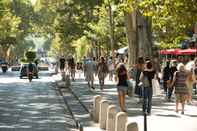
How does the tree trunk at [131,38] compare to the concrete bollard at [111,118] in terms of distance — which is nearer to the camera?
the concrete bollard at [111,118]

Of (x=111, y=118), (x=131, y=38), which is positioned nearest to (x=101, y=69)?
(x=131, y=38)

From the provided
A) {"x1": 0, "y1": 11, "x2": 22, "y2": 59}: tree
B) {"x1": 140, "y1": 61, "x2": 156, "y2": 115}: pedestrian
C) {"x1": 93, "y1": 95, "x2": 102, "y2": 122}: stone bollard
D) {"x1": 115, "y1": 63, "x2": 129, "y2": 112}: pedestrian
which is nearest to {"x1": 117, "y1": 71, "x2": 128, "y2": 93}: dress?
{"x1": 115, "y1": 63, "x2": 129, "y2": 112}: pedestrian

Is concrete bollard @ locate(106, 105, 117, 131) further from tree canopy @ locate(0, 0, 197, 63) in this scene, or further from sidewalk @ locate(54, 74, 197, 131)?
tree canopy @ locate(0, 0, 197, 63)

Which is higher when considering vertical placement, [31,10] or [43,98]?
[31,10]

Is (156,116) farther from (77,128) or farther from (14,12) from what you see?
(14,12)

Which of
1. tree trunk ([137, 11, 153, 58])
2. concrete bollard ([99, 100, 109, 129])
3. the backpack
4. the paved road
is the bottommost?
the paved road

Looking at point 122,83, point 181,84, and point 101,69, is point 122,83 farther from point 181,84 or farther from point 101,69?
point 101,69

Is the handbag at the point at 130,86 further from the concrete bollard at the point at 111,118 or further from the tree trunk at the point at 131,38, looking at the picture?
the tree trunk at the point at 131,38

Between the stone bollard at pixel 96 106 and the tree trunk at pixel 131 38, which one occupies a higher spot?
the tree trunk at pixel 131 38

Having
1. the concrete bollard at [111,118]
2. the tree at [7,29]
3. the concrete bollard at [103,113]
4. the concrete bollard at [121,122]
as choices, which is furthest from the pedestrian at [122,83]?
the tree at [7,29]

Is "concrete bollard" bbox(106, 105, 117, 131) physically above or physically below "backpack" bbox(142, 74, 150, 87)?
below

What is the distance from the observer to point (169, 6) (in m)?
15.2

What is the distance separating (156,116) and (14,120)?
4.11m

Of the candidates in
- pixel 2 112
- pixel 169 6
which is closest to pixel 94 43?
pixel 2 112
